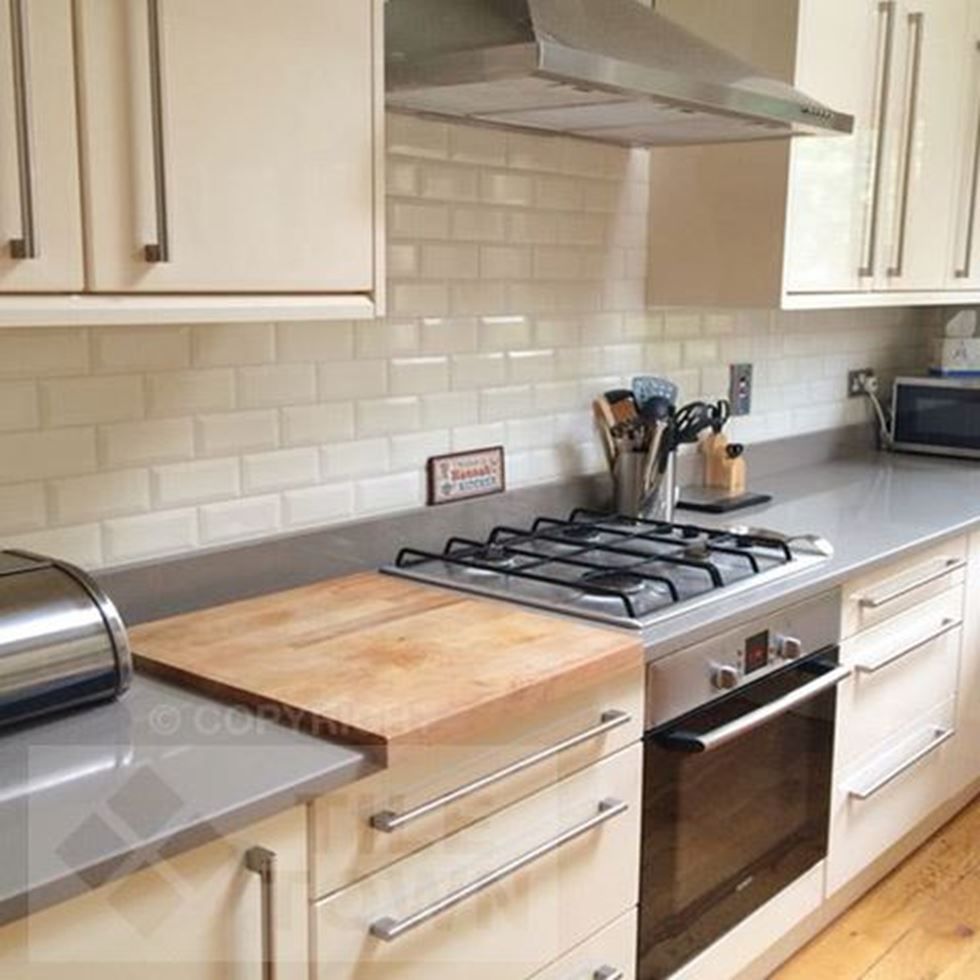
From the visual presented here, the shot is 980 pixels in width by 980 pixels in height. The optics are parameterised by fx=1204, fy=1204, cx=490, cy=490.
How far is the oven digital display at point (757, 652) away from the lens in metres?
1.94

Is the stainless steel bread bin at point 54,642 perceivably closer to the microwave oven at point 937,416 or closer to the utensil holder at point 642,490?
the utensil holder at point 642,490

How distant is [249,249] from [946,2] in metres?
2.17

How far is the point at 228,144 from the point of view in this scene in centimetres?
142

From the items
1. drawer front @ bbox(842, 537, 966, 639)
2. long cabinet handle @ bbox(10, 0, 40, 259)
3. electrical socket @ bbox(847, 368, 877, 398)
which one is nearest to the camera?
long cabinet handle @ bbox(10, 0, 40, 259)

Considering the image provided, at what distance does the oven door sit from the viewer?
1.85 m

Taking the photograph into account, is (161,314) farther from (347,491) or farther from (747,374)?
(747,374)

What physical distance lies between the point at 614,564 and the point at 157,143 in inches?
42.8

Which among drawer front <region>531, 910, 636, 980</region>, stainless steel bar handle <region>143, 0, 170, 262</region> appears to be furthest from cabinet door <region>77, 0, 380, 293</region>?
drawer front <region>531, 910, 636, 980</region>

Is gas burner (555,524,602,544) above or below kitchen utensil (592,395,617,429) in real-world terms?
below

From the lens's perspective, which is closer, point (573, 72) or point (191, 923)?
point (191, 923)

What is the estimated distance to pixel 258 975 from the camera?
4.22 ft

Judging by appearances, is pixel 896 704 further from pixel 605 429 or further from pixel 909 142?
pixel 909 142

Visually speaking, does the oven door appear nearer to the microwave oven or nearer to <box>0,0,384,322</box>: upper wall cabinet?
<box>0,0,384,322</box>: upper wall cabinet

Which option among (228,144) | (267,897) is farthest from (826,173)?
(267,897)
